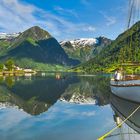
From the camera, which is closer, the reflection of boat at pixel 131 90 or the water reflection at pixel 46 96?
the reflection of boat at pixel 131 90

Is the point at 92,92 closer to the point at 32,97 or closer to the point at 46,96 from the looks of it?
the point at 46,96

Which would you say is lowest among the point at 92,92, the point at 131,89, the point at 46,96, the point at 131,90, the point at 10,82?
the point at 46,96

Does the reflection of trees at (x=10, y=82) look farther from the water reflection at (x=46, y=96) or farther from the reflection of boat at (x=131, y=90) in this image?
the reflection of boat at (x=131, y=90)

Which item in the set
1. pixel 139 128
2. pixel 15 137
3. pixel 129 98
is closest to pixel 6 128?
pixel 15 137

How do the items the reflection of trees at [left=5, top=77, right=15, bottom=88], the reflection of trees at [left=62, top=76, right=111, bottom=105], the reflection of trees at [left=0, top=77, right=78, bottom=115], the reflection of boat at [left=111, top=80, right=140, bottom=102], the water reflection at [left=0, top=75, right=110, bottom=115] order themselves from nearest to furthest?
the reflection of boat at [left=111, top=80, right=140, bottom=102] < the reflection of trees at [left=0, top=77, right=78, bottom=115] < the water reflection at [left=0, top=75, right=110, bottom=115] < the reflection of trees at [left=62, top=76, right=111, bottom=105] < the reflection of trees at [left=5, top=77, right=15, bottom=88]

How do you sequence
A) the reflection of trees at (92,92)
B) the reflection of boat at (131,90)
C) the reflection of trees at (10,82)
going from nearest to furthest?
the reflection of boat at (131,90)
the reflection of trees at (92,92)
the reflection of trees at (10,82)

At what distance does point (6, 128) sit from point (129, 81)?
75.1 ft

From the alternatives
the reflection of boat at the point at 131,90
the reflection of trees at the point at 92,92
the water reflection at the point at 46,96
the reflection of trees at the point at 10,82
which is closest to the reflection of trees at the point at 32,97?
the water reflection at the point at 46,96

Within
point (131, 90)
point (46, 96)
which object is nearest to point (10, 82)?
point (46, 96)

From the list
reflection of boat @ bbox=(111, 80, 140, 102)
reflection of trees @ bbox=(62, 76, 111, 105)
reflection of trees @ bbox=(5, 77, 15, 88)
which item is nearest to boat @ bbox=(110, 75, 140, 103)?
reflection of boat @ bbox=(111, 80, 140, 102)

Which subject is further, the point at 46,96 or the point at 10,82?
the point at 10,82

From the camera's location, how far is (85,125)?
29.5 m

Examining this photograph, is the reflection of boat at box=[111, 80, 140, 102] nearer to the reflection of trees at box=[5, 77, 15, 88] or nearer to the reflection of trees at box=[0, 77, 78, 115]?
Answer: the reflection of trees at box=[0, 77, 78, 115]

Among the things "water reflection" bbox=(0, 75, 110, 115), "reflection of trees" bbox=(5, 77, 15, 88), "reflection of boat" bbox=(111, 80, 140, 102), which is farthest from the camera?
"reflection of trees" bbox=(5, 77, 15, 88)
